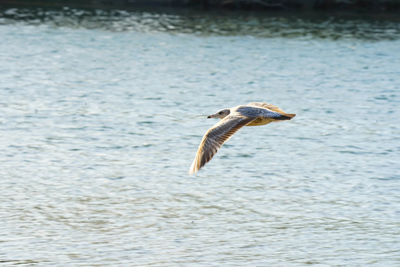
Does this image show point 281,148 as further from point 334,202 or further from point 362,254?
point 362,254

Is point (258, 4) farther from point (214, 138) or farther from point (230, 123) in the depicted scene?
point (214, 138)

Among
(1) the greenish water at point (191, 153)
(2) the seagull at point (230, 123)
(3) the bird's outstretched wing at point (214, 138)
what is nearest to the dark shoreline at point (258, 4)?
(1) the greenish water at point (191, 153)

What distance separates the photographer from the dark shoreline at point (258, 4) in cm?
3778

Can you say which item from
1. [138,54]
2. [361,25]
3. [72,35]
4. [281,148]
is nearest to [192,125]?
[281,148]

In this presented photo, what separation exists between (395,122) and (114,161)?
6912 mm

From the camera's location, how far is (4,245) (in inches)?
399

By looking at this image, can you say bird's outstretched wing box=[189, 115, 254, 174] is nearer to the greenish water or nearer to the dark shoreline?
the greenish water

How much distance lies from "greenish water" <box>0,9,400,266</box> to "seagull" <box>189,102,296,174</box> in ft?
5.32

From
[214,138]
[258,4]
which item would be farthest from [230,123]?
[258,4]

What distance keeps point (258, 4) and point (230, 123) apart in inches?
1153

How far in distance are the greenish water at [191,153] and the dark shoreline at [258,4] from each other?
8.50 m

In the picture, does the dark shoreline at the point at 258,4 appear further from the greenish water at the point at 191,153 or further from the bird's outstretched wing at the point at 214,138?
the bird's outstretched wing at the point at 214,138

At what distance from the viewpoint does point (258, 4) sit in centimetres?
3809

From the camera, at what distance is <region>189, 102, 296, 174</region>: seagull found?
877cm
